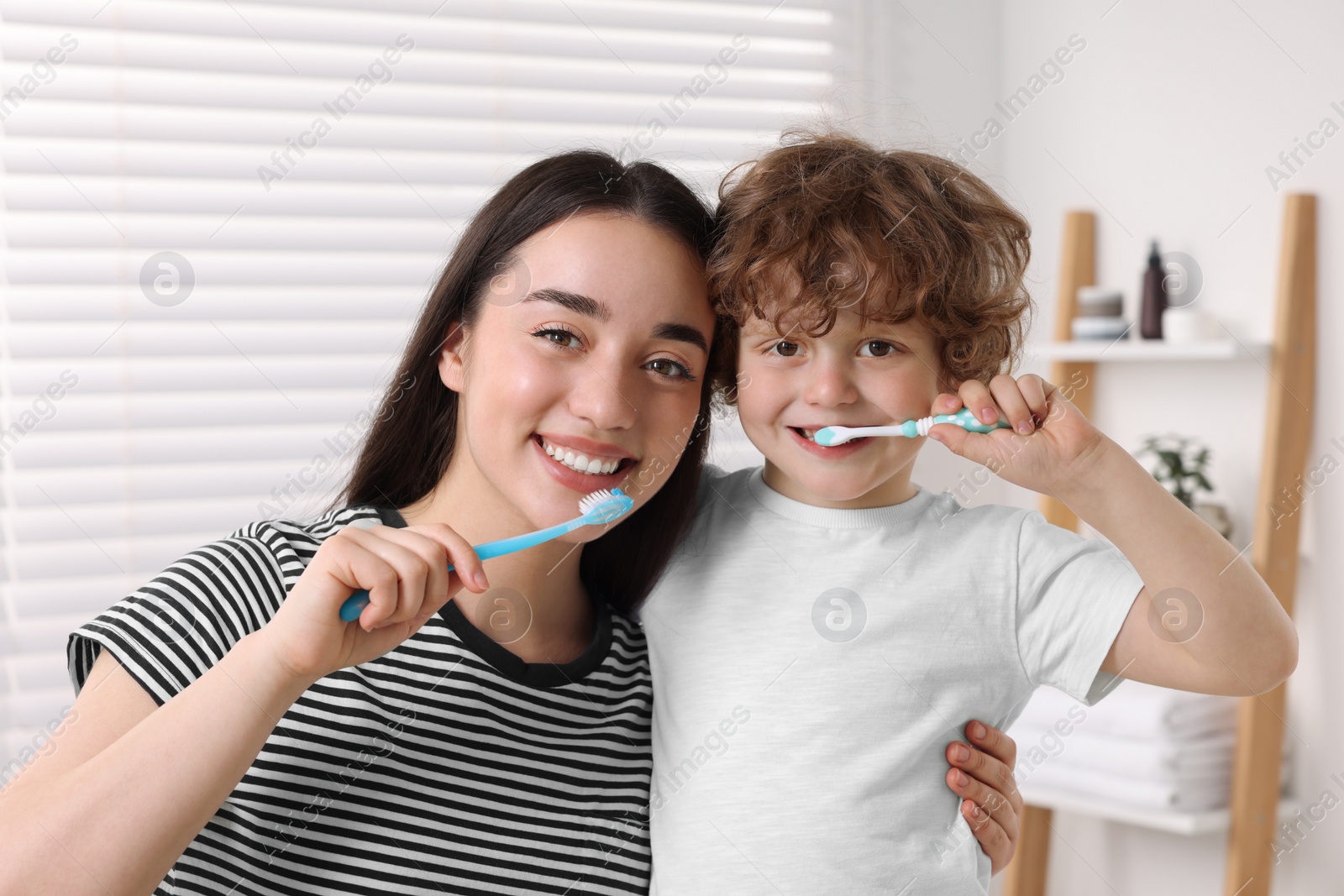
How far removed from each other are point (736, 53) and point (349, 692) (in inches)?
53.8

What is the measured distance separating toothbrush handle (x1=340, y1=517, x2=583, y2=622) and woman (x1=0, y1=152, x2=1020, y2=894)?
0.01m

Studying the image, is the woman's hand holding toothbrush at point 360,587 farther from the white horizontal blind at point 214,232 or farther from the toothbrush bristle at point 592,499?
the white horizontal blind at point 214,232

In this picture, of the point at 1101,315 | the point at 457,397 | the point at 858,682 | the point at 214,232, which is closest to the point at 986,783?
the point at 858,682

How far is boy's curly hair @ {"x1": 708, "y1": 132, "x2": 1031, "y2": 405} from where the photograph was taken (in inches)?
34.9

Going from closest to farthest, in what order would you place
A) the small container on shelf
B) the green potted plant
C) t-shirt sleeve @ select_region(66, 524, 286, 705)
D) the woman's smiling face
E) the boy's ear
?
t-shirt sleeve @ select_region(66, 524, 286, 705)
the woman's smiling face
the boy's ear
the green potted plant
the small container on shelf

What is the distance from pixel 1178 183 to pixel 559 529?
130 centimetres

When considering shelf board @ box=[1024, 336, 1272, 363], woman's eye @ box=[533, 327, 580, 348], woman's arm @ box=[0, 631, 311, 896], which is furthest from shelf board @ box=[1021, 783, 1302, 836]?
woman's arm @ box=[0, 631, 311, 896]

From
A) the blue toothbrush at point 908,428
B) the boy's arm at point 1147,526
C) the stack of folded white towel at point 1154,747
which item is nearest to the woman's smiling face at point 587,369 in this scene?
the blue toothbrush at point 908,428

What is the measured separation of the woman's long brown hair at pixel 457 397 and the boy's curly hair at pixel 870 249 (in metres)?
0.05

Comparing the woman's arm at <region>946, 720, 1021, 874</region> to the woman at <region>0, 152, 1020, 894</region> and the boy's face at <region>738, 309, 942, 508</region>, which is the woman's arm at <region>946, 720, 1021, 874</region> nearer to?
the woman at <region>0, 152, 1020, 894</region>

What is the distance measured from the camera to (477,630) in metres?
0.90

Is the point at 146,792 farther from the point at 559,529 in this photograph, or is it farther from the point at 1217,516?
the point at 1217,516

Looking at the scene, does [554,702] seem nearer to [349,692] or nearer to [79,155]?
[349,692]

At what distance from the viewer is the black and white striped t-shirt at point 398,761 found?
797mm
